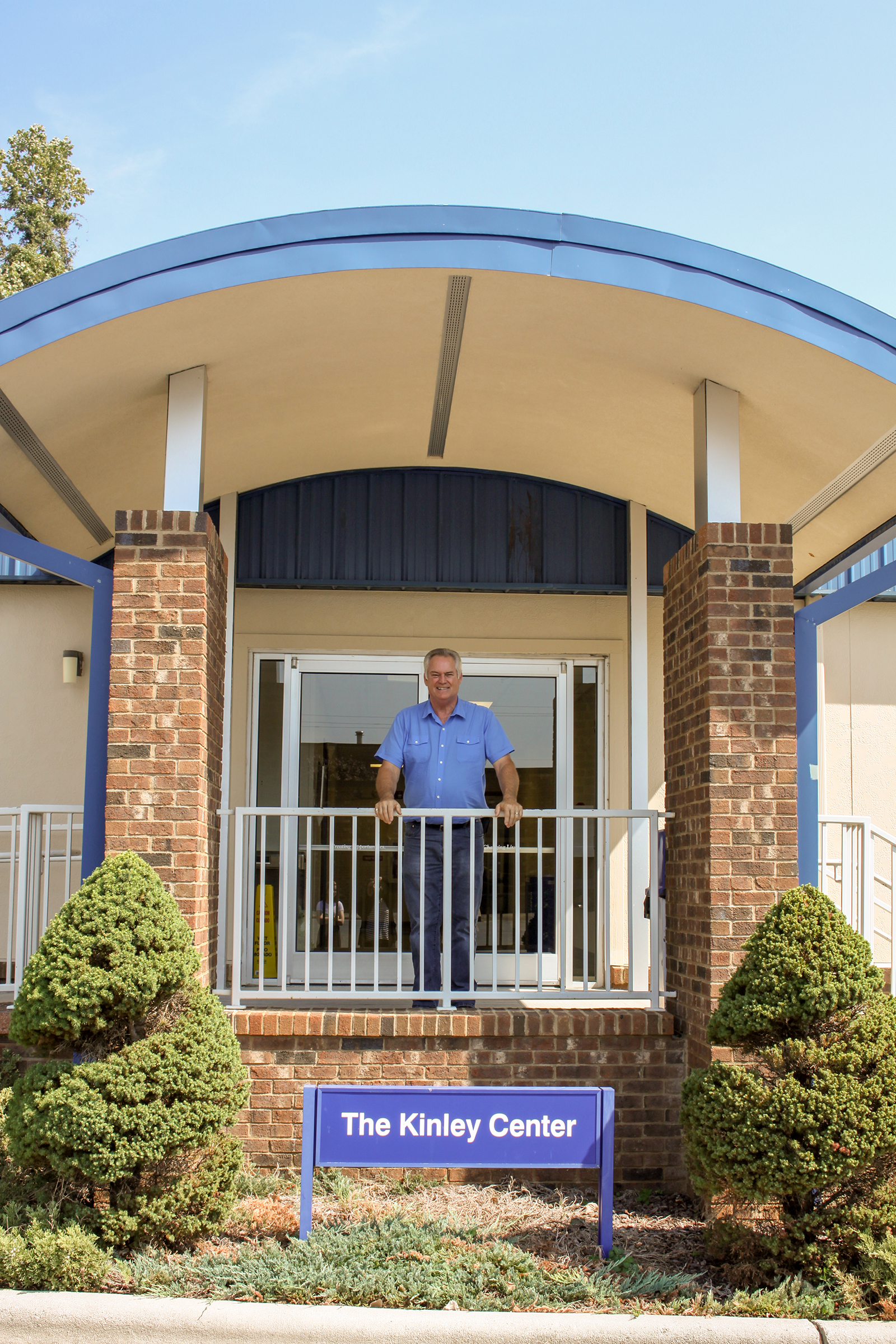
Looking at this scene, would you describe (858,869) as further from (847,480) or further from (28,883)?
(28,883)

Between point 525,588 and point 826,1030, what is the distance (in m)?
3.79

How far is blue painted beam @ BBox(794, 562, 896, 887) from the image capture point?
15.9 ft

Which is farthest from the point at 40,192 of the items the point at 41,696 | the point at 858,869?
the point at 858,869

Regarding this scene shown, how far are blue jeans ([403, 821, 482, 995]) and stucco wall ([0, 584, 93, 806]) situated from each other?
284 centimetres

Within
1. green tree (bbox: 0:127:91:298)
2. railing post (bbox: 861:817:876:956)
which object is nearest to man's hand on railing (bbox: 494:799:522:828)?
railing post (bbox: 861:817:876:956)

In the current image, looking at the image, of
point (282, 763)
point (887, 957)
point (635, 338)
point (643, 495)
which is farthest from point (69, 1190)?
point (887, 957)

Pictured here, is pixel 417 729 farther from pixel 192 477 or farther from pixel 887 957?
pixel 887 957

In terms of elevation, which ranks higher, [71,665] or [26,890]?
[71,665]

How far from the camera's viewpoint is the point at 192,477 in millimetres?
4988

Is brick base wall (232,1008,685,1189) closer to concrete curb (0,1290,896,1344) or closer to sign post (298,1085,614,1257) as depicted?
sign post (298,1085,614,1257)

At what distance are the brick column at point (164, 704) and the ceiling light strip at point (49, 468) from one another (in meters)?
0.73

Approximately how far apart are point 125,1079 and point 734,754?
268 centimetres

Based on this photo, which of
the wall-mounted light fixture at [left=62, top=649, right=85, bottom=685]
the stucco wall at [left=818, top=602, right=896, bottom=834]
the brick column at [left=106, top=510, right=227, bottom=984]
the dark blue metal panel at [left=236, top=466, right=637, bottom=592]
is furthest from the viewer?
the stucco wall at [left=818, top=602, right=896, bottom=834]

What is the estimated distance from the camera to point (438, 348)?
17.6ft
